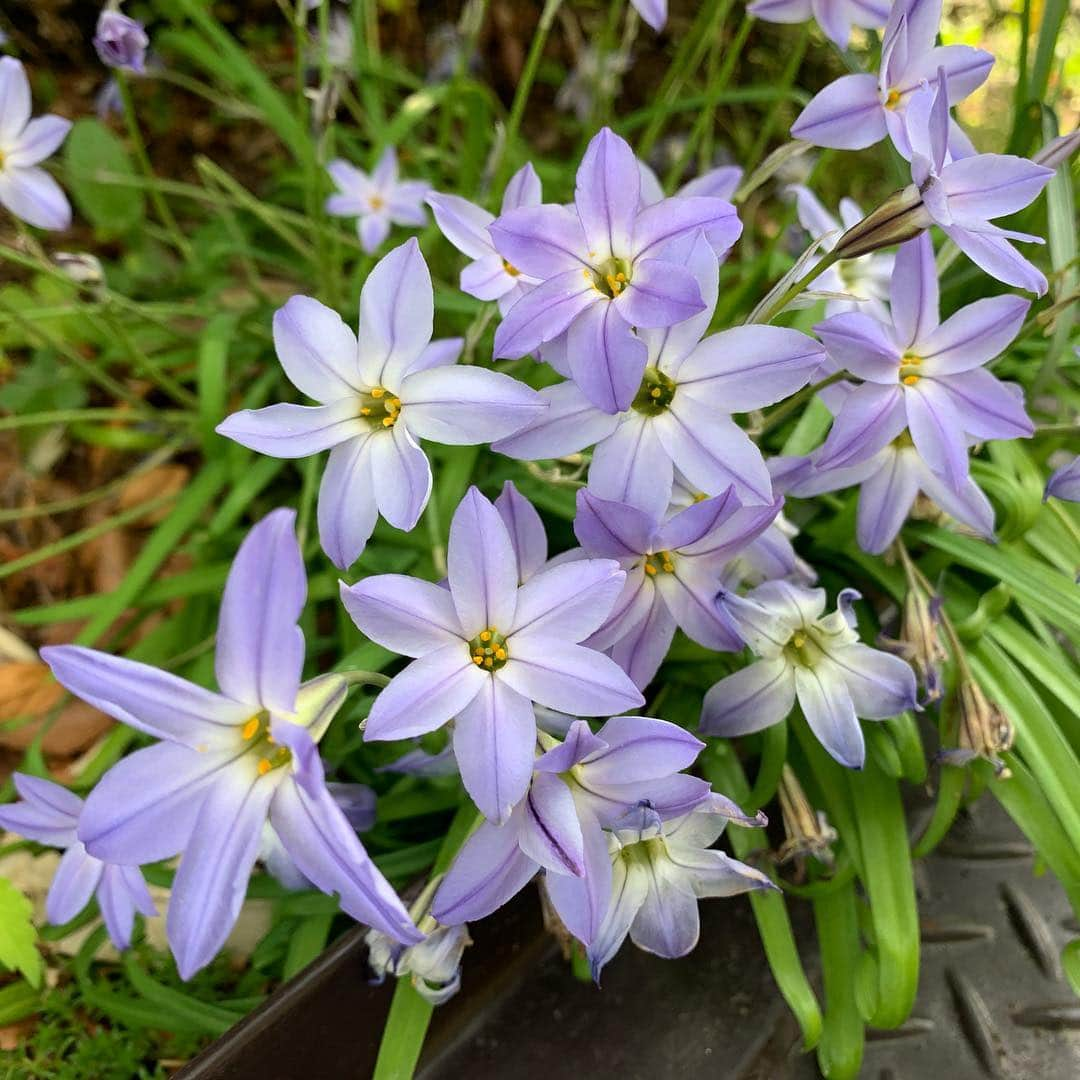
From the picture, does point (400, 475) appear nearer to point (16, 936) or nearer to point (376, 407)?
point (376, 407)

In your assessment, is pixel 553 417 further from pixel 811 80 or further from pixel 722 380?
pixel 811 80

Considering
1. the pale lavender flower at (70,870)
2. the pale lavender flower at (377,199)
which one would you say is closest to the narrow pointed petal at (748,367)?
the pale lavender flower at (70,870)

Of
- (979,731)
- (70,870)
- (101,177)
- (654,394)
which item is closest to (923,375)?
(654,394)

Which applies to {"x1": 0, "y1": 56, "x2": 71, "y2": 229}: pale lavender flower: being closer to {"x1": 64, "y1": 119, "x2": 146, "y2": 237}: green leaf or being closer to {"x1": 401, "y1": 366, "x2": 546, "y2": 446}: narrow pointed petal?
{"x1": 64, "y1": 119, "x2": 146, "y2": 237}: green leaf

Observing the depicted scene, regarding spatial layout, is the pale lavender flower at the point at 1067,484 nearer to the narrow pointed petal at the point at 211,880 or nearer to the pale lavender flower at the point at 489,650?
the pale lavender flower at the point at 489,650

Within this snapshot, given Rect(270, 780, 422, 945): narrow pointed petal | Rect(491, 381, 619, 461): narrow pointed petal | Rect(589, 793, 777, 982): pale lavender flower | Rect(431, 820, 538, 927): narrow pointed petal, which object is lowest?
Rect(589, 793, 777, 982): pale lavender flower

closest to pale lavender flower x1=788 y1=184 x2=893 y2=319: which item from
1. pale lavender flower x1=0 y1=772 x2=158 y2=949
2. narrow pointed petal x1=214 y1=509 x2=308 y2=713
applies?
narrow pointed petal x1=214 y1=509 x2=308 y2=713
